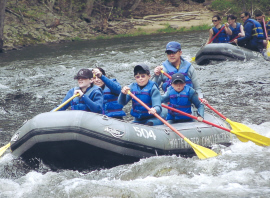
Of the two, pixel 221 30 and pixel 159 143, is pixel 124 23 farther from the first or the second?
pixel 159 143

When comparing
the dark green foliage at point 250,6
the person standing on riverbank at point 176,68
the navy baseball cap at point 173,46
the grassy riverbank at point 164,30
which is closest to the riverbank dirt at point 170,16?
the grassy riverbank at point 164,30

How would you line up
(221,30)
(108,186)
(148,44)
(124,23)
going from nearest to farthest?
(108,186) → (221,30) → (148,44) → (124,23)

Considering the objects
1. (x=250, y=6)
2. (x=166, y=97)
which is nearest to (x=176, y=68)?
(x=166, y=97)

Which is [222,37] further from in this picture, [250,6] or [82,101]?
[250,6]

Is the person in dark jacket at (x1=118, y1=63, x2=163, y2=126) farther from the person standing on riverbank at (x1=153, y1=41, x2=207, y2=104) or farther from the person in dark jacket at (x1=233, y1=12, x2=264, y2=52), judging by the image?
the person in dark jacket at (x1=233, y1=12, x2=264, y2=52)

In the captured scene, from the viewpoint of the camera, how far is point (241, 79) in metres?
9.68

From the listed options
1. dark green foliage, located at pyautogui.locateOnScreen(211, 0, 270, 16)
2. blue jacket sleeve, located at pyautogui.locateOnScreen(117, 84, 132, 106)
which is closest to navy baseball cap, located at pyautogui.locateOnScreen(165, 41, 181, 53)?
blue jacket sleeve, located at pyautogui.locateOnScreen(117, 84, 132, 106)

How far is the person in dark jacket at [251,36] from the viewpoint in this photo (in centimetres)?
1095

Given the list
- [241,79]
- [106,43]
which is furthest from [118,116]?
[106,43]

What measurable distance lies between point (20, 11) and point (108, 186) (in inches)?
601

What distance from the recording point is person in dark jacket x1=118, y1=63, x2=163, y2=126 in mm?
5328

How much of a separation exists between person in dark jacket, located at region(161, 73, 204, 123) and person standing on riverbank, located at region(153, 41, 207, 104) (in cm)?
43

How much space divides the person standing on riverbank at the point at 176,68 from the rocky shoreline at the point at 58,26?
1080 cm

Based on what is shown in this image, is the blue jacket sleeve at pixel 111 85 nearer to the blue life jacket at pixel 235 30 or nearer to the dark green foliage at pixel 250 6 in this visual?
the blue life jacket at pixel 235 30
